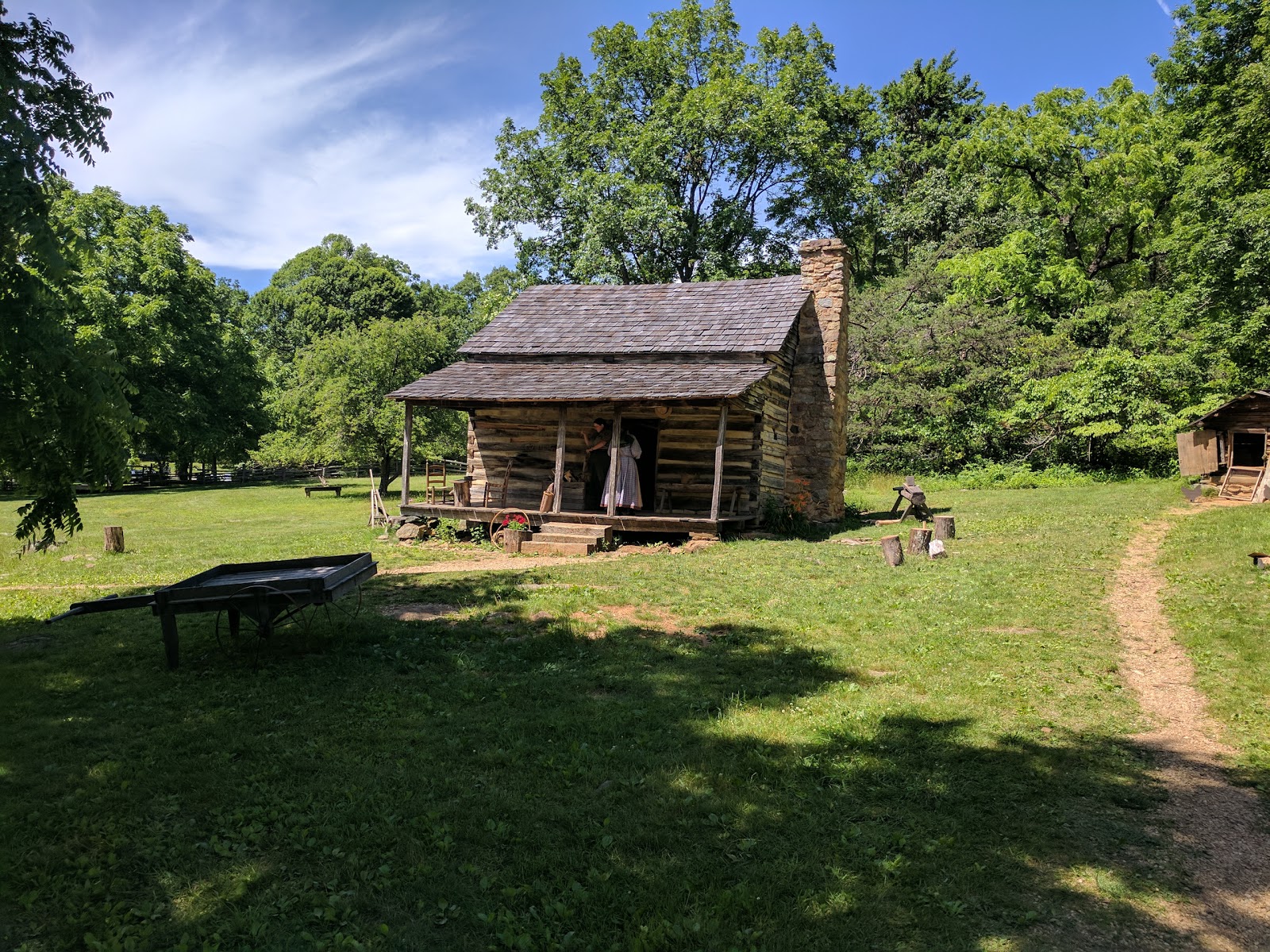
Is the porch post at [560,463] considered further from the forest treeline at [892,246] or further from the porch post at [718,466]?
the forest treeline at [892,246]

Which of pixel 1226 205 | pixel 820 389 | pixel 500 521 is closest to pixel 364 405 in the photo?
pixel 500 521

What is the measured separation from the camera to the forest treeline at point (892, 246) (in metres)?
23.9

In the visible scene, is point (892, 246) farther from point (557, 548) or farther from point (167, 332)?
point (167, 332)

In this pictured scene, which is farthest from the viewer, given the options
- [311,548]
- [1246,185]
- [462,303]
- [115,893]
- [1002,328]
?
[462,303]

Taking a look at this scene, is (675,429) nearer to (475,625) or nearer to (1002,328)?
(475,625)

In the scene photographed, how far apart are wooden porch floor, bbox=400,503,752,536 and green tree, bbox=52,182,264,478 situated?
68.4ft

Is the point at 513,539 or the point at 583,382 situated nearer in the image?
the point at 513,539

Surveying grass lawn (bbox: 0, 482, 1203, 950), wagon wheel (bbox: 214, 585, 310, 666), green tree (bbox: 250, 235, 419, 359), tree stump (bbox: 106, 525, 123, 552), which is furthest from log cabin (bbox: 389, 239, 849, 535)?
green tree (bbox: 250, 235, 419, 359)

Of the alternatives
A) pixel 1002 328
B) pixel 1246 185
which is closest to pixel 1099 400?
pixel 1002 328

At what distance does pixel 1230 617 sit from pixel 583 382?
11492 millimetres

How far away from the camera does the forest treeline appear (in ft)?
78.4

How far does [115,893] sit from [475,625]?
4946 mm

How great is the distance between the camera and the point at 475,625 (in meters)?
8.73

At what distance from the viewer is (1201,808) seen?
4676mm
